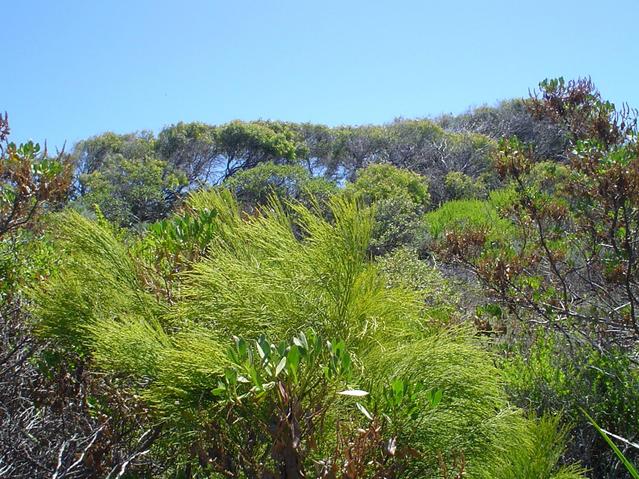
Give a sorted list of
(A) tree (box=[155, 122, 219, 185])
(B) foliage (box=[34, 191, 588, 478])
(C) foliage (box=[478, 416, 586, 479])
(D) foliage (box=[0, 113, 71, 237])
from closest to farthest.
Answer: (B) foliage (box=[34, 191, 588, 478]) < (C) foliage (box=[478, 416, 586, 479]) < (D) foliage (box=[0, 113, 71, 237]) < (A) tree (box=[155, 122, 219, 185])

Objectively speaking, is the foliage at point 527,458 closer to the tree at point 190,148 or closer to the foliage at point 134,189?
the foliage at point 134,189

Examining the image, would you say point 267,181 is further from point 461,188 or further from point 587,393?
point 587,393

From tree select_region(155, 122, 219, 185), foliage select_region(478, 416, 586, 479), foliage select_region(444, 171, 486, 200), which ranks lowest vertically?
foliage select_region(478, 416, 586, 479)

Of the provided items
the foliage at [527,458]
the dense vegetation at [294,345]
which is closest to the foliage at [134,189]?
the dense vegetation at [294,345]

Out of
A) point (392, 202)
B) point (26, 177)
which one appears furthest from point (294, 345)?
point (392, 202)

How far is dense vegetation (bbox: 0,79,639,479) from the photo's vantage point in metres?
2.20

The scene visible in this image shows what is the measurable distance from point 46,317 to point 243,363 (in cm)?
129

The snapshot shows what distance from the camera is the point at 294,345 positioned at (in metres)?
1.99

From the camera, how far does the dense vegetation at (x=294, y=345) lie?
220cm

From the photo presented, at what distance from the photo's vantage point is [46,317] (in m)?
2.92

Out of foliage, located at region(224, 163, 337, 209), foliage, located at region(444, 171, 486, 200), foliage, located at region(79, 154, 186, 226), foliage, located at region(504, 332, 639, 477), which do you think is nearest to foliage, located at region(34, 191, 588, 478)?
foliage, located at region(504, 332, 639, 477)

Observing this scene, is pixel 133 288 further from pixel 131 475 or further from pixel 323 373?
pixel 323 373

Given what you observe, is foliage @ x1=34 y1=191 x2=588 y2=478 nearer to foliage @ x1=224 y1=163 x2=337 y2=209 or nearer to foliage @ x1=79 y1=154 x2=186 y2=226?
foliage @ x1=79 y1=154 x2=186 y2=226

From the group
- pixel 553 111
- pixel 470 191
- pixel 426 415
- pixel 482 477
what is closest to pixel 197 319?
pixel 426 415
